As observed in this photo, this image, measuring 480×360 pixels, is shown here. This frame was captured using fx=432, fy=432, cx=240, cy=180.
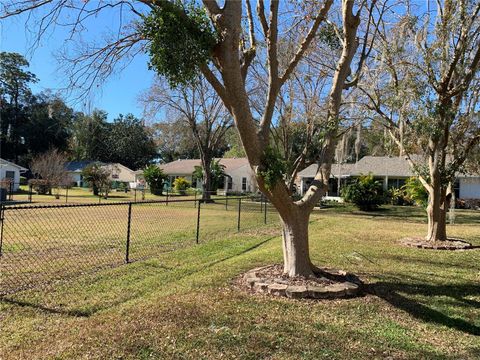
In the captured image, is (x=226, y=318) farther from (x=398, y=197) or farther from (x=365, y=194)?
(x=398, y=197)

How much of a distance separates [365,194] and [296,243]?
69.7 feet

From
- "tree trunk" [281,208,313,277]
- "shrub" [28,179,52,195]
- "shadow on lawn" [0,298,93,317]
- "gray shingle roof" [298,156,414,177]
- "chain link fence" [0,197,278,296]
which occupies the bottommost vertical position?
"shadow on lawn" [0,298,93,317]

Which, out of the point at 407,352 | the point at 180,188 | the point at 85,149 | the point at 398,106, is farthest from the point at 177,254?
the point at 85,149

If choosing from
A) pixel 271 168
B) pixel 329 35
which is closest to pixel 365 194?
pixel 329 35

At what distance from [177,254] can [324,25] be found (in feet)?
20.0

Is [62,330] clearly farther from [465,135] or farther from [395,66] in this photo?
[465,135]

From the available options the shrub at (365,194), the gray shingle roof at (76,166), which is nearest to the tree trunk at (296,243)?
the shrub at (365,194)

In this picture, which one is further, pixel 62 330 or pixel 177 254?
pixel 177 254

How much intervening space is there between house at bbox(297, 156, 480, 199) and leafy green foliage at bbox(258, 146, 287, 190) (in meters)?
28.2

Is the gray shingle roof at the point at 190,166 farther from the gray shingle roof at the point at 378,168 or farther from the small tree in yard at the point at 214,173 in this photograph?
the gray shingle roof at the point at 378,168

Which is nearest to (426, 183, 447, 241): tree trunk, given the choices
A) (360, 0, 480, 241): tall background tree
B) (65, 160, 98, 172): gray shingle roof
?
(360, 0, 480, 241): tall background tree

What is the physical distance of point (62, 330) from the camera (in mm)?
4461

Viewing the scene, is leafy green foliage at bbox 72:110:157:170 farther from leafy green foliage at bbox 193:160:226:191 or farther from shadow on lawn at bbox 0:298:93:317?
shadow on lawn at bbox 0:298:93:317

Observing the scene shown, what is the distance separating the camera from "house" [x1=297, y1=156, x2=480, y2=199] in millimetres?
33344
